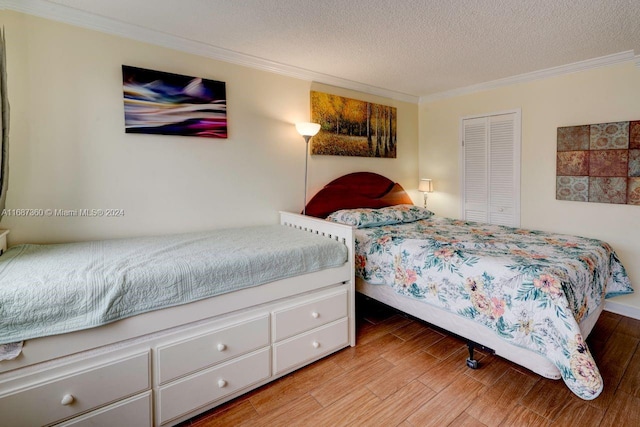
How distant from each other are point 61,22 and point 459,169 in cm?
397

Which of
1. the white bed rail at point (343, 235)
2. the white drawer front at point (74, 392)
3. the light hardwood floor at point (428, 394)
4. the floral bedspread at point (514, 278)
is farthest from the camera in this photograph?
the white bed rail at point (343, 235)

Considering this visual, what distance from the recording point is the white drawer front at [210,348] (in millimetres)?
1613

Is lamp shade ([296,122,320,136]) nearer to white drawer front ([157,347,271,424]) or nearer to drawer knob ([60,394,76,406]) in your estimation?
white drawer front ([157,347,271,424])

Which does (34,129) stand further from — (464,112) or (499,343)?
(464,112)

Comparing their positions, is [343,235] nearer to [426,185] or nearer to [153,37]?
[153,37]

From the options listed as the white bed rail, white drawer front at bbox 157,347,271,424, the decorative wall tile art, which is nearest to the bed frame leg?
the white bed rail

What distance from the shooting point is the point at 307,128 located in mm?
3035

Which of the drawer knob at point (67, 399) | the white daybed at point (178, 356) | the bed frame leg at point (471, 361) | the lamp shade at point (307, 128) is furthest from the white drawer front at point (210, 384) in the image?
the lamp shade at point (307, 128)

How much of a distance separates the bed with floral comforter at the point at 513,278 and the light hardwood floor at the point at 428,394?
369 mm

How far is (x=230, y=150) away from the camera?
2805 mm

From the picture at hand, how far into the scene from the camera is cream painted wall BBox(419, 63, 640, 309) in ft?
9.31

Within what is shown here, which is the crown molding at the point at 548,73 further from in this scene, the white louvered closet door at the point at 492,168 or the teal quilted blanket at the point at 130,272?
the teal quilted blanket at the point at 130,272

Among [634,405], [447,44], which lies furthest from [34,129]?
[634,405]

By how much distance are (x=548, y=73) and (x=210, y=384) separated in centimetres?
393
